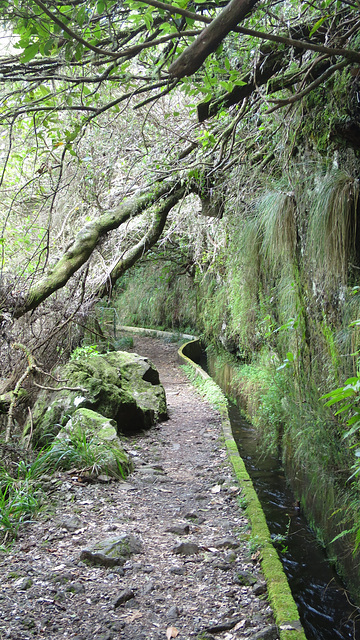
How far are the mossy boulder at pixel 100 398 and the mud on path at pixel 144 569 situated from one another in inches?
43.7

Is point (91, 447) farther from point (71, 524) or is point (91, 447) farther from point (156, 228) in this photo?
point (156, 228)

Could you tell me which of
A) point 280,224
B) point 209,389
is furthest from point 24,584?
point 209,389

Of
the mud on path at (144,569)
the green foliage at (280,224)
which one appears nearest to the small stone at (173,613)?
the mud on path at (144,569)

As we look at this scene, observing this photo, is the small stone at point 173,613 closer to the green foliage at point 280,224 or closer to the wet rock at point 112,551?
the wet rock at point 112,551

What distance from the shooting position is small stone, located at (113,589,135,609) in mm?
2715

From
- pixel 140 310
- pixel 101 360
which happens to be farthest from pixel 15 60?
pixel 140 310

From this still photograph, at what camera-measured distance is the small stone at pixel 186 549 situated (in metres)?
3.36

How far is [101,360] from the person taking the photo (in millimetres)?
7023

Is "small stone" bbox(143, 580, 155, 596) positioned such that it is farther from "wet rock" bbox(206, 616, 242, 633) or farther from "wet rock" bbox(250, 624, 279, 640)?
"wet rock" bbox(250, 624, 279, 640)

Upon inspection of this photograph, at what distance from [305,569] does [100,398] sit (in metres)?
3.05

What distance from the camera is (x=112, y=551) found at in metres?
3.21

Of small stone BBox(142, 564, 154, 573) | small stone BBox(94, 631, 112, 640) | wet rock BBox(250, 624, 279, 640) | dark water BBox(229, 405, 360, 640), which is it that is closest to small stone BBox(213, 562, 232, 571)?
small stone BBox(142, 564, 154, 573)

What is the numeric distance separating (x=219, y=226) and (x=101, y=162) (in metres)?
3.20

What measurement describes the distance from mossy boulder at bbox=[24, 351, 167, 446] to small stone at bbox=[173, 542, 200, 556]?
1.98m
